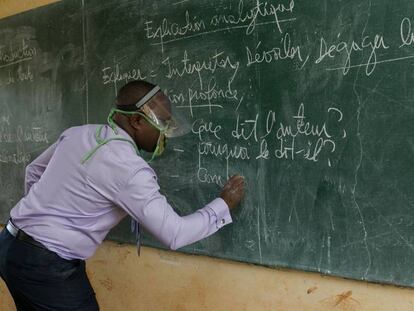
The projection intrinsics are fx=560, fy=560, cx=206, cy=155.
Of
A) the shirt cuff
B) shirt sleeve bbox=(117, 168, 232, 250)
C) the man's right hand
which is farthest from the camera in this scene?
the man's right hand

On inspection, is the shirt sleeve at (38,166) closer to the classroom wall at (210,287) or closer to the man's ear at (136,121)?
the man's ear at (136,121)

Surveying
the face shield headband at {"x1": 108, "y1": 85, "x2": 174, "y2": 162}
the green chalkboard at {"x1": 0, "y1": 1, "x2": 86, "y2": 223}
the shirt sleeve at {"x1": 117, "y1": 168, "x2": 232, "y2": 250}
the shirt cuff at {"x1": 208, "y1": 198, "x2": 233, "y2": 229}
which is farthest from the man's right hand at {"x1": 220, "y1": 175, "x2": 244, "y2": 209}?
the green chalkboard at {"x1": 0, "y1": 1, "x2": 86, "y2": 223}

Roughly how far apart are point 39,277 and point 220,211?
2.82 ft

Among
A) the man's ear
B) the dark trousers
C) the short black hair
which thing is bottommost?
the dark trousers

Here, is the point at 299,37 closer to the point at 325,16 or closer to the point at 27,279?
the point at 325,16

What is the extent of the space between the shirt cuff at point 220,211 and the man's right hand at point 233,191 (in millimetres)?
105

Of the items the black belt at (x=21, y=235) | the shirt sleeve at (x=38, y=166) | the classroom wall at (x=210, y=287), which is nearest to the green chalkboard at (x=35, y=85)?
the classroom wall at (x=210, y=287)

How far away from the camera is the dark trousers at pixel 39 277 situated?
8.16 ft

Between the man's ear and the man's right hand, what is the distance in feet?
1.89

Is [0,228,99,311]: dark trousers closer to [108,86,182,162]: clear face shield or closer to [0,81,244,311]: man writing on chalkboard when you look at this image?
[0,81,244,311]: man writing on chalkboard

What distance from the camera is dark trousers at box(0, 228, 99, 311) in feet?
8.16

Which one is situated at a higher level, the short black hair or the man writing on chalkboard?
the short black hair

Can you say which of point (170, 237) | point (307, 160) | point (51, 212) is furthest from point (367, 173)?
point (51, 212)

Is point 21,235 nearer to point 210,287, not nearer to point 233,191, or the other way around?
point 233,191
